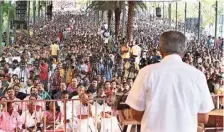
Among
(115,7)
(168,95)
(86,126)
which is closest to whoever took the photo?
(168,95)

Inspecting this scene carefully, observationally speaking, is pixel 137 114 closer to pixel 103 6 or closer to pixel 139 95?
pixel 139 95

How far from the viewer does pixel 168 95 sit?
170cm

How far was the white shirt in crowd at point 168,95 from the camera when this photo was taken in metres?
1.69

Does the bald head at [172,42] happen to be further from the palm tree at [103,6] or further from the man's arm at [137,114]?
the palm tree at [103,6]

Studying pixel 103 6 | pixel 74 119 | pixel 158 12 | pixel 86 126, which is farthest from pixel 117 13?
pixel 86 126

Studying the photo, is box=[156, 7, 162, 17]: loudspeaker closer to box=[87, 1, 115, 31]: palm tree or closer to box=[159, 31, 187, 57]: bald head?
box=[87, 1, 115, 31]: palm tree

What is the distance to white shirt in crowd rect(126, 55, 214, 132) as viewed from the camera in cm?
169

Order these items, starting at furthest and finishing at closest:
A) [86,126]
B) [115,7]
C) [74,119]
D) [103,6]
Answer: [115,7] < [103,6] < [74,119] < [86,126]

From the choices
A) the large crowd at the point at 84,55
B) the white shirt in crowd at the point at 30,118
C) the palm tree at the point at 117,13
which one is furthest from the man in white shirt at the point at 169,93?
the palm tree at the point at 117,13

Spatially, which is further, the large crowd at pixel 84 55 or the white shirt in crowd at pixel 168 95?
the large crowd at pixel 84 55

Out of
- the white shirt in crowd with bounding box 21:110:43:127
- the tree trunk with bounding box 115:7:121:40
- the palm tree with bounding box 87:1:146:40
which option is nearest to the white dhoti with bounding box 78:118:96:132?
the white shirt in crowd with bounding box 21:110:43:127

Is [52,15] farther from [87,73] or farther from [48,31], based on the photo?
[87,73]

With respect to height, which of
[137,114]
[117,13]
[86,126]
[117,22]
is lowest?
[86,126]

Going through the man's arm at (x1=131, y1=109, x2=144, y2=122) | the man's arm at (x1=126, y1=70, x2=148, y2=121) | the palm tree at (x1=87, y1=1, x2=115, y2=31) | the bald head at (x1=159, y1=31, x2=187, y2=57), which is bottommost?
the man's arm at (x1=131, y1=109, x2=144, y2=122)
